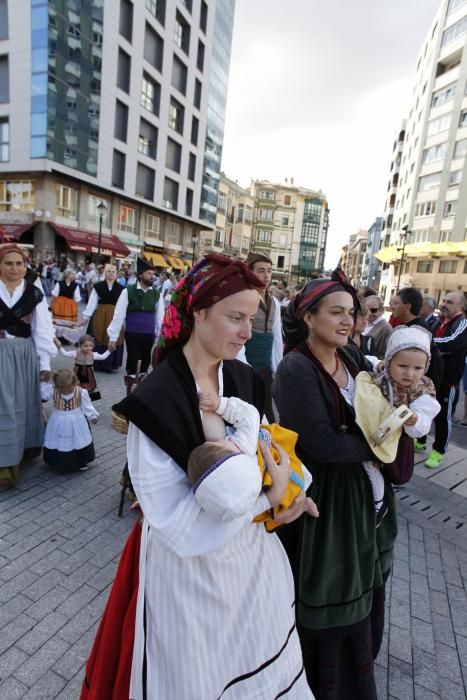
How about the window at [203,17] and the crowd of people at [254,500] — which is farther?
the window at [203,17]

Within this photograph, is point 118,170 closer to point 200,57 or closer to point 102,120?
point 102,120

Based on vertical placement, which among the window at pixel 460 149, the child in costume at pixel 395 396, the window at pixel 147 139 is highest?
the window at pixel 460 149

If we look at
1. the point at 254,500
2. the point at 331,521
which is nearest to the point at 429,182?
the point at 331,521

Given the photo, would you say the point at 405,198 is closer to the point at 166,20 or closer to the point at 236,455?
the point at 166,20

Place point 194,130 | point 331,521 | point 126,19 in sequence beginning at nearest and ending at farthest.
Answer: point 331,521 → point 126,19 → point 194,130

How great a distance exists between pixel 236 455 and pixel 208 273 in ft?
2.24

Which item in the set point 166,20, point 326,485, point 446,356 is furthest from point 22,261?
point 166,20

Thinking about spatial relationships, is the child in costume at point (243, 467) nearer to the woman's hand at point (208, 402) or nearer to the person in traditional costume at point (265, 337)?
the woman's hand at point (208, 402)

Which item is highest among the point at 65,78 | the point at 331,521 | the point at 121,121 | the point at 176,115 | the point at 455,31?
the point at 455,31

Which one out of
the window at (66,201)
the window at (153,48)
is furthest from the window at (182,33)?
the window at (66,201)

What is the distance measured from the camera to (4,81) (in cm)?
2409

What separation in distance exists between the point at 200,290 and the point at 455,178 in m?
41.6

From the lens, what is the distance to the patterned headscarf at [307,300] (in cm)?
202

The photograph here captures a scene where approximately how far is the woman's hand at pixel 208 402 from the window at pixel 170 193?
36.2m
